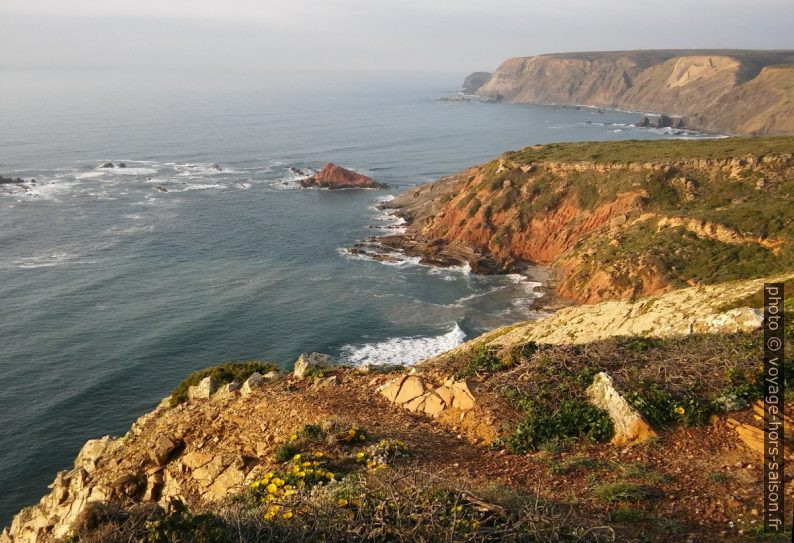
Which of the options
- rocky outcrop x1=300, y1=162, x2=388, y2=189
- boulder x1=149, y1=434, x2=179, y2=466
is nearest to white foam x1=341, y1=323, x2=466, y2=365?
boulder x1=149, y1=434, x2=179, y2=466

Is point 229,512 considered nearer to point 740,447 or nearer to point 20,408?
point 740,447

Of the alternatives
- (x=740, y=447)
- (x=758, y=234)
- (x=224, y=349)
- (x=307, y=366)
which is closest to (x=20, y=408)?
(x=224, y=349)

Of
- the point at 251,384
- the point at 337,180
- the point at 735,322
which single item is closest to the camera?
the point at 735,322

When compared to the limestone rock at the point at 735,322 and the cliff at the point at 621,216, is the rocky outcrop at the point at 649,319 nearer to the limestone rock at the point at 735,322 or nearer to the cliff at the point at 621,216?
the limestone rock at the point at 735,322

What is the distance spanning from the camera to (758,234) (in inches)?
1997

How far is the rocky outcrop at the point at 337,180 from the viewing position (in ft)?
341

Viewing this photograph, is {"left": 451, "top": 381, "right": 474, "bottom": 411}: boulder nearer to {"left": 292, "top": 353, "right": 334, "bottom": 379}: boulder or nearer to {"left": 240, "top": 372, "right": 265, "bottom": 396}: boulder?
{"left": 292, "top": 353, "right": 334, "bottom": 379}: boulder

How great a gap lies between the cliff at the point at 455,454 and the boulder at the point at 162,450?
0.05m

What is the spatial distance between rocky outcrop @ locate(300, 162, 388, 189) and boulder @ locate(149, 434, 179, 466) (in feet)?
292

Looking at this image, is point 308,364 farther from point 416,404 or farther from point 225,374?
point 416,404

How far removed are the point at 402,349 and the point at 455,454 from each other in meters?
32.5

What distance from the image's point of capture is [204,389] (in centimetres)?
2167

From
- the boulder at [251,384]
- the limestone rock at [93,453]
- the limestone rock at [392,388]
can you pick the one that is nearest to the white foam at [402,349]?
the boulder at [251,384]

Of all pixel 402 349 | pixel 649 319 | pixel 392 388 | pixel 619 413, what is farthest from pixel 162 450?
pixel 402 349
